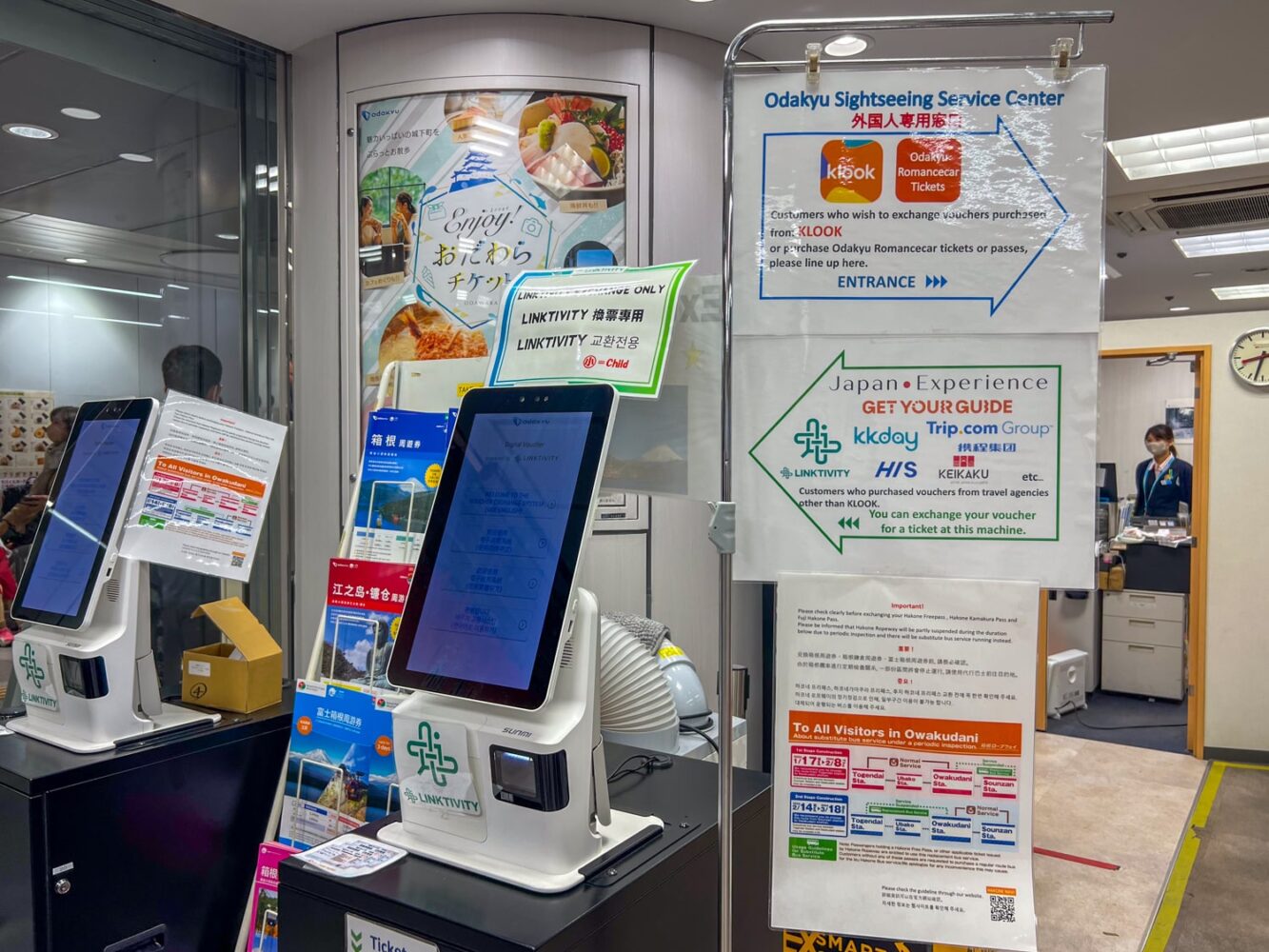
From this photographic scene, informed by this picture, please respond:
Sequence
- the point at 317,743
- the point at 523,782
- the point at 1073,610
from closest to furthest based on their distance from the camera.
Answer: the point at 523,782
the point at 317,743
the point at 1073,610

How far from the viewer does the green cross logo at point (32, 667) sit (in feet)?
6.44

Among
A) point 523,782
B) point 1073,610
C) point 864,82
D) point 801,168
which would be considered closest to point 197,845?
point 523,782

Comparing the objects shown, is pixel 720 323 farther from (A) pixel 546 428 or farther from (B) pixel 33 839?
(B) pixel 33 839

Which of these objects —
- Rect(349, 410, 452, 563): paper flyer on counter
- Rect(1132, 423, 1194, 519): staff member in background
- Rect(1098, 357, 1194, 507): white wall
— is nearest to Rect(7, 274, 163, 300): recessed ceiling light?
Rect(349, 410, 452, 563): paper flyer on counter

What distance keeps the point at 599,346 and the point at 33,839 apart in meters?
1.36

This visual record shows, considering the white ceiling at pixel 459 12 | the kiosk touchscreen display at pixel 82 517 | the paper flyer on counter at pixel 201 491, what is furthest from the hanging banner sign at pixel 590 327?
the white ceiling at pixel 459 12

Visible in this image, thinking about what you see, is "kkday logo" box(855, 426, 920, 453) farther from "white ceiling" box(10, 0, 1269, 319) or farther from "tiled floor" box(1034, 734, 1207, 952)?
"tiled floor" box(1034, 734, 1207, 952)

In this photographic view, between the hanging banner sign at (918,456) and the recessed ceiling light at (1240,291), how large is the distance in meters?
5.68

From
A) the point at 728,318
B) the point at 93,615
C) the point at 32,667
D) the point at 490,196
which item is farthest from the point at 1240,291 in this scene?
the point at 32,667

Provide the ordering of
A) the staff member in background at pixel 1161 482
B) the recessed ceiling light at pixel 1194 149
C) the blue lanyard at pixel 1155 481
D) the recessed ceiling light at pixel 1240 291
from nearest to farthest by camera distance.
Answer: the recessed ceiling light at pixel 1194 149, the recessed ceiling light at pixel 1240 291, the staff member in background at pixel 1161 482, the blue lanyard at pixel 1155 481

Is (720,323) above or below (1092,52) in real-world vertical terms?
below

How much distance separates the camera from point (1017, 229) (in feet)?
3.80

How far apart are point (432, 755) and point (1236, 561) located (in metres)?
5.52

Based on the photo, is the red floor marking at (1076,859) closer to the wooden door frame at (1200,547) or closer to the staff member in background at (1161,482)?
the wooden door frame at (1200,547)
